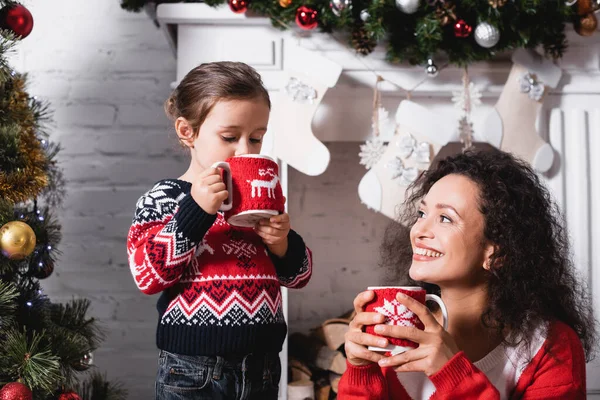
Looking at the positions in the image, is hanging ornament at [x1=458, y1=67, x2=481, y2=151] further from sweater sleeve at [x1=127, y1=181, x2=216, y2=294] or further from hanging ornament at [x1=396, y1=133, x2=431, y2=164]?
sweater sleeve at [x1=127, y1=181, x2=216, y2=294]

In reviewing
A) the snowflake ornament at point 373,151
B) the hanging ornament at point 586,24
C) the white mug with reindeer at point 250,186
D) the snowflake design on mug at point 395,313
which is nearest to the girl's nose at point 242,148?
the white mug with reindeer at point 250,186

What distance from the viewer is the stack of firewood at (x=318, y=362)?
1.98 meters

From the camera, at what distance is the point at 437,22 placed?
183 centimetres

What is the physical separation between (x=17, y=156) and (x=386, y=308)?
0.95 metres

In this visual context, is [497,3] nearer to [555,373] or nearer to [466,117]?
[466,117]

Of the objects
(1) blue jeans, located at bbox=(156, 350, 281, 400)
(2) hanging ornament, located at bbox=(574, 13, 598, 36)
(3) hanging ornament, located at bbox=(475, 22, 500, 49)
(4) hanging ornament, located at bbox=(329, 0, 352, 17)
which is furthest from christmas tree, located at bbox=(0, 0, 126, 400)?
(2) hanging ornament, located at bbox=(574, 13, 598, 36)

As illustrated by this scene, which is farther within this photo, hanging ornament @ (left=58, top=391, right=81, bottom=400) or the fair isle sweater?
hanging ornament @ (left=58, top=391, right=81, bottom=400)

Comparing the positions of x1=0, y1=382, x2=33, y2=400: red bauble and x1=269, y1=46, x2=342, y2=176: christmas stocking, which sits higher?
x1=269, y1=46, x2=342, y2=176: christmas stocking

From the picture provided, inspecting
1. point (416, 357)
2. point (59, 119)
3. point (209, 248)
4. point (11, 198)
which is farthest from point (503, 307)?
point (59, 119)

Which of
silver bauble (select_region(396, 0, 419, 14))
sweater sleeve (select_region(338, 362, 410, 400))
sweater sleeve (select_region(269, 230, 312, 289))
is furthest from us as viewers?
silver bauble (select_region(396, 0, 419, 14))

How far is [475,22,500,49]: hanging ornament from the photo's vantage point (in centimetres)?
185

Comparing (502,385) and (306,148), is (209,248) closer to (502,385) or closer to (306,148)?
(502,385)

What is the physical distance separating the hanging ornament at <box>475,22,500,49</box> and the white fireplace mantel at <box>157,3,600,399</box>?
16 centimetres

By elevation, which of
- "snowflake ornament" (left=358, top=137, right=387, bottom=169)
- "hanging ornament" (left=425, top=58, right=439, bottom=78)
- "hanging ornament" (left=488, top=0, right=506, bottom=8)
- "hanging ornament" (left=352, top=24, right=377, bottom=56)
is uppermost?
"hanging ornament" (left=488, top=0, right=506, bottom=8)
